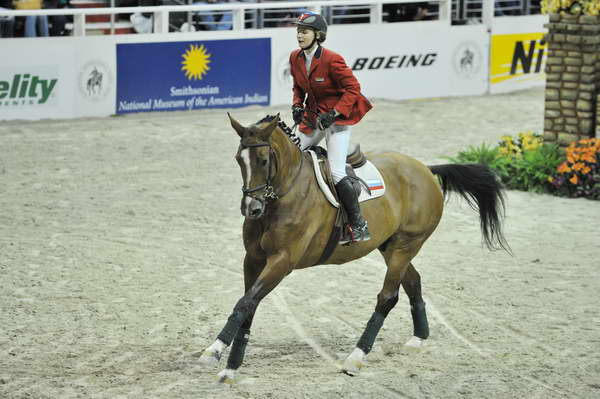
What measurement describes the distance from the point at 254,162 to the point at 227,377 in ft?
5.23

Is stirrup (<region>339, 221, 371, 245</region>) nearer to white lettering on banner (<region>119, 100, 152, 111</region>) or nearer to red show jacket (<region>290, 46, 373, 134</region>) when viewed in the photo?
red show jacket (<region>290, 46, 373, 134</region>)

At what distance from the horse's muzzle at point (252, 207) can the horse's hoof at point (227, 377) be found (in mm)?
1175

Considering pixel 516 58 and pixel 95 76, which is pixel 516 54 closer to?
pixel 516 58

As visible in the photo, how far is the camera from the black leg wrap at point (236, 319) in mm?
6965

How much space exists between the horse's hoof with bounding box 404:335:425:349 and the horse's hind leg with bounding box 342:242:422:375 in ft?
1.22

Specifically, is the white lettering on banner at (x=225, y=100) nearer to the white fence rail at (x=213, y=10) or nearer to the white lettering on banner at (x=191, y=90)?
the white lettering on banner at (x=191, y=90)

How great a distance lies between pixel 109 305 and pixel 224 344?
2251 millimetres

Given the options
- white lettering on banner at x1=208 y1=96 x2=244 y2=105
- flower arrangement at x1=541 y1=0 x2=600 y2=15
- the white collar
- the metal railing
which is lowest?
white lettering on banner at x1=208 y1=96 x2=244 y2=105

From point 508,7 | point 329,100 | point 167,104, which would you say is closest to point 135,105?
point 167,104

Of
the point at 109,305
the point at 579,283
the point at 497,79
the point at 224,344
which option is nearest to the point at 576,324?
the point at 579,283

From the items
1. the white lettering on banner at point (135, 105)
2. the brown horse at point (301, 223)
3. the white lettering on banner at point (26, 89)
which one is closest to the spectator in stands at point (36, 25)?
the white lettering on banner at point (26, 89)

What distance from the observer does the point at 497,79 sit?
73.3ft

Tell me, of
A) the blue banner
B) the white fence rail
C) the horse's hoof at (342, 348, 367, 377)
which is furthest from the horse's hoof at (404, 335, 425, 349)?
the blue banner

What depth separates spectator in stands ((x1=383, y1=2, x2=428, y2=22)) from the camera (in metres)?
21.6
